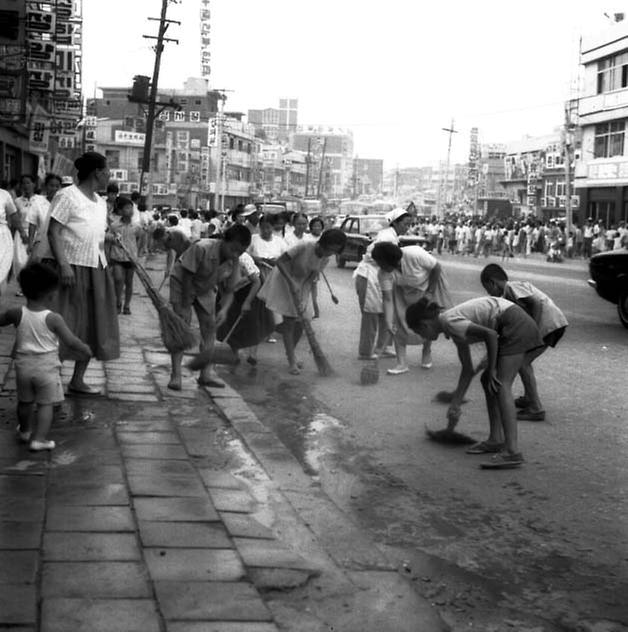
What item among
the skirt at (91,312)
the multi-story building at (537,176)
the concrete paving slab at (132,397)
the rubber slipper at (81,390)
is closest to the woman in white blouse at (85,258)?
the skirt at (91,312)

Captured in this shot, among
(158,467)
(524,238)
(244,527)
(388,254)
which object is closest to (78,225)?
(158,467)

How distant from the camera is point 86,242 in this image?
23.6ft

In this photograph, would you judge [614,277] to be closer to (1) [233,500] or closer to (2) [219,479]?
(2) [219,479]

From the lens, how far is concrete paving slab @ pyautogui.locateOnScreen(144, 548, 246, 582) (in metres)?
3.93

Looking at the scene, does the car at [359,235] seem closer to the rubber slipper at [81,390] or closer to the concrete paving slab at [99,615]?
the rubber slipper at [81,390]

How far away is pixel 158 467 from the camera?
220 inches

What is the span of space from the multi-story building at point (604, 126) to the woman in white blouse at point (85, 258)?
4071 cm

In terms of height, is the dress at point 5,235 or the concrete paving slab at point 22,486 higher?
the dress at point 5,235

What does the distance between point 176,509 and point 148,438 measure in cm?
150

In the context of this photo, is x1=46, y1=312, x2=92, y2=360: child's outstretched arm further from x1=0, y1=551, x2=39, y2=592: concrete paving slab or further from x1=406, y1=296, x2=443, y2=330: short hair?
x1=406, y1=296, x2=443, y2=330: short hair

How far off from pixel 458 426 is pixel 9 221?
3969 millimetres

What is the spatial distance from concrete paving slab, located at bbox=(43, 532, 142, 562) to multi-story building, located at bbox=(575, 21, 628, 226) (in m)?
43.4

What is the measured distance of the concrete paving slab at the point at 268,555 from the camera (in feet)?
13.7

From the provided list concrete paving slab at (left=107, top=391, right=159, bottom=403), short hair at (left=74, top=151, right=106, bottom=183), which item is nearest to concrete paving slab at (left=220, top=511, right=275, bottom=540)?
concrete paving slab at (left=107, top=391, right=159, bottom=403)
